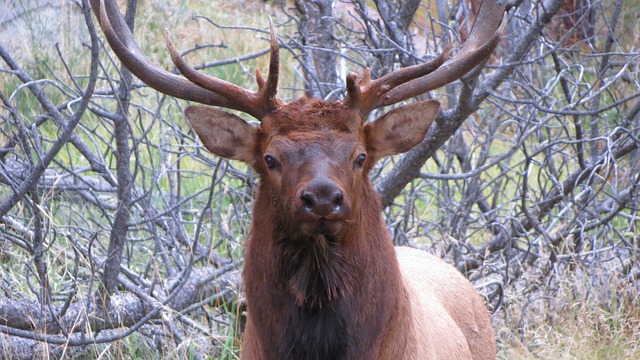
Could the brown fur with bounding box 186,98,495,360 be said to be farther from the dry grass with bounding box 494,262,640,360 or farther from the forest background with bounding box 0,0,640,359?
the dry grass with bounding box 494,262,640,360

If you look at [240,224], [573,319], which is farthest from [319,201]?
[573,319]

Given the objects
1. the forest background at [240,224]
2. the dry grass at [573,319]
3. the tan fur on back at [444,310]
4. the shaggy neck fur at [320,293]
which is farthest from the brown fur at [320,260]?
the dry grass at [573,319]

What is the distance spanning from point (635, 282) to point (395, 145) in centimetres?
248

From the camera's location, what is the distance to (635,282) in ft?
18.6

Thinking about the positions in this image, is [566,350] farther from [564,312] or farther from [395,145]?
[395,145]

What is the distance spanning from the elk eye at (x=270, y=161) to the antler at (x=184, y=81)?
8.2 inches

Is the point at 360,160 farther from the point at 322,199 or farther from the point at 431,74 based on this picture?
the point at 431,74

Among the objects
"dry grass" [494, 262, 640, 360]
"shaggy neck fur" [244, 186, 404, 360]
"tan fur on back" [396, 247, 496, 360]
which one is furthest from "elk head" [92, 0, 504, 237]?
"dry grass" [494, 262, 640, 360]

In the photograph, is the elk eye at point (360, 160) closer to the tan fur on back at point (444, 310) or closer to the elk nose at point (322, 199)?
the elk nose at point (322, 199)

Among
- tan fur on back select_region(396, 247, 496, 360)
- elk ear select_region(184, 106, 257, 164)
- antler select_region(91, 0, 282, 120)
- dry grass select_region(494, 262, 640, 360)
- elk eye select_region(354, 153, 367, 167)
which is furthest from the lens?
dry grass select_region(494, 262, 640, 360)

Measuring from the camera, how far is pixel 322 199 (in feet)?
10.3

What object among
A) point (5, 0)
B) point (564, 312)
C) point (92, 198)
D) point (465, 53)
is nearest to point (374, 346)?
point (465, 53)

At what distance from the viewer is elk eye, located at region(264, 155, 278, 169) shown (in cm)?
350

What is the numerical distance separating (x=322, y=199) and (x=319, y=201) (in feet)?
0.04
